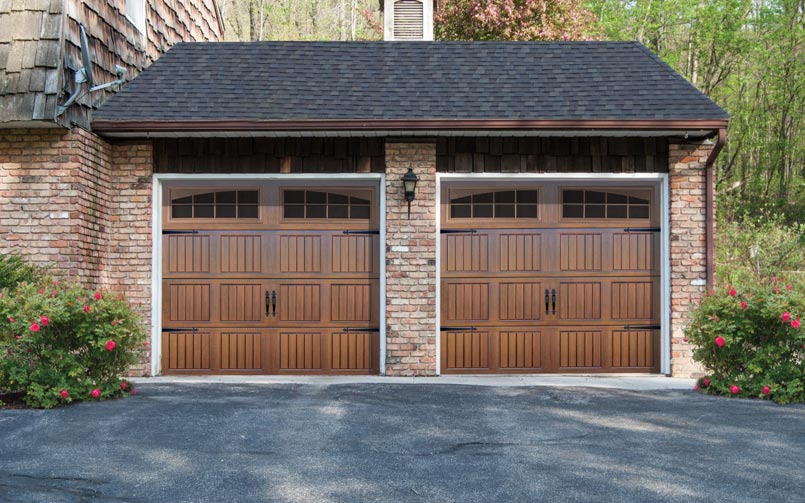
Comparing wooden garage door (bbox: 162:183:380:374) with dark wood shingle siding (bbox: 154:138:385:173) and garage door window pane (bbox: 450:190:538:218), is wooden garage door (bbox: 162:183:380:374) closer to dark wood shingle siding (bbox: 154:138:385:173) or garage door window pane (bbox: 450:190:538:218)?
dark wood shingle siding (bbox: 154:138:385:173)

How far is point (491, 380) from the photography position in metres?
9.31

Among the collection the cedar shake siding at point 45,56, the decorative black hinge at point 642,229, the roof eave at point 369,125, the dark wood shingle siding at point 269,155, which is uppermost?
the cedar shake siding at point 45,56

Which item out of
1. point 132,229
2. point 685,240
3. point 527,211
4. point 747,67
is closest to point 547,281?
point 527,211

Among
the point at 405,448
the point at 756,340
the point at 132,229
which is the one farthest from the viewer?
the point at 132,229

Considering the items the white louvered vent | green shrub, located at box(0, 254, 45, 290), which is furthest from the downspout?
green shrub, located at box(0, 254, 45, 290)

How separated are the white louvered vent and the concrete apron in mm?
6000

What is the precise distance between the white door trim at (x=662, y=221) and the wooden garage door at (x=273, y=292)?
81 cm

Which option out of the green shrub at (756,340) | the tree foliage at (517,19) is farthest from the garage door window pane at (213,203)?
the tree foliage at (517,19)

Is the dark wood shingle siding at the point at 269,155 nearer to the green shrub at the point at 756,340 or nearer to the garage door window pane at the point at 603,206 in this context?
the garage door window pane at the point at 603,206

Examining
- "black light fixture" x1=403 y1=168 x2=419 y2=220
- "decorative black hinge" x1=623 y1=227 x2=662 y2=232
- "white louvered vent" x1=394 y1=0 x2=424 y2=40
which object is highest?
"white louvered vent" x1=394 y1=0 x2=424 y2=40

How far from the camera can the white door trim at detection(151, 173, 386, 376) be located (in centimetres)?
974

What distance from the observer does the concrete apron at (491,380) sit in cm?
891

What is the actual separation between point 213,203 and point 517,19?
43.2ft

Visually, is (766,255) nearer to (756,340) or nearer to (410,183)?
(756,340)
